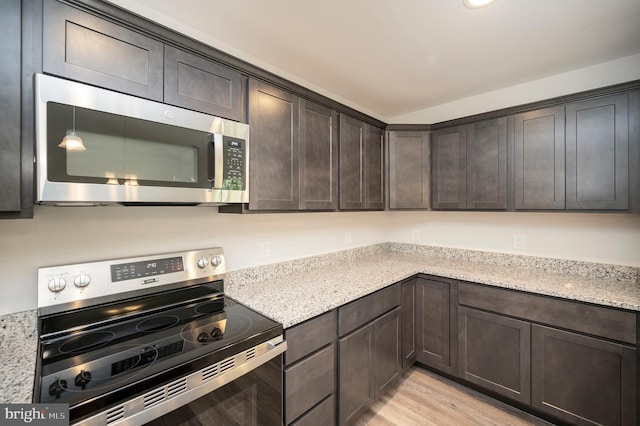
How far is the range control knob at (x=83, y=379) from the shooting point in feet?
2.80

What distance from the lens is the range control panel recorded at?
3.89 feet

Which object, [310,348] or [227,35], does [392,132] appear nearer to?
[227,35]

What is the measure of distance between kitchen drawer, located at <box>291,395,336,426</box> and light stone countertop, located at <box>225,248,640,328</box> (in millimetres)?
512

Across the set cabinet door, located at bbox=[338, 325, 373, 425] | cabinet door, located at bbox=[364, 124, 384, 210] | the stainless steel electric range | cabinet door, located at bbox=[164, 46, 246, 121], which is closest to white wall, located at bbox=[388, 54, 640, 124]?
cabinet door, located at bbox=[364, 124, 384, 210]

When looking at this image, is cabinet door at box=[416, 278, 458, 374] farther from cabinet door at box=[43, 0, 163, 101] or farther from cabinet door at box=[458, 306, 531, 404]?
cabinet door at box=[43, 0, 163, 101]

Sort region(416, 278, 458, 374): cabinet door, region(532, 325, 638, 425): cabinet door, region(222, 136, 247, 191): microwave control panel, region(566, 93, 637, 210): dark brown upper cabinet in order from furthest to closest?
region(416, 278, 458, 374): cabinet door
region(566, 93, 637, 210): dark brown upper cabinet
region(532, 325, 638, 425): cabinet door
region(222, 136, 247, 191): microwave control panel

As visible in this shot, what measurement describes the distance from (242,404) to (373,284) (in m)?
1.10

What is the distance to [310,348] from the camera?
1.46 m

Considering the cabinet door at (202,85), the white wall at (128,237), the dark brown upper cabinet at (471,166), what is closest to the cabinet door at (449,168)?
the dark brown upper cabinet at (471,166)

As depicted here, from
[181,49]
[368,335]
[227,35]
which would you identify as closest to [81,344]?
[181,49]

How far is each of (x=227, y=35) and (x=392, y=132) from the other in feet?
5.46

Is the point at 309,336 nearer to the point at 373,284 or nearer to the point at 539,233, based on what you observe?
the point at 373,284

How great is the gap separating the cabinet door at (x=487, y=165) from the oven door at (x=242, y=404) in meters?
2.07

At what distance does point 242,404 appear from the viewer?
1132 mm
